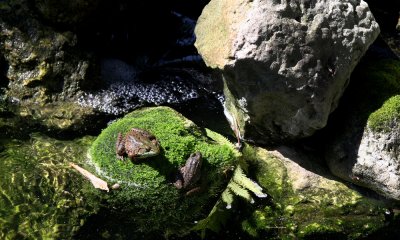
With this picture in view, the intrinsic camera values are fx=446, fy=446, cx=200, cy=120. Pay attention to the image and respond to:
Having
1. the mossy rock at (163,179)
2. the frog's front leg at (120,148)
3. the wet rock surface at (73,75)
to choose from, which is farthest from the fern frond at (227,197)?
the wet rock surface at (73,75)

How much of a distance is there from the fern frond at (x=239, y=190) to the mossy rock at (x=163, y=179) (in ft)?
0.55

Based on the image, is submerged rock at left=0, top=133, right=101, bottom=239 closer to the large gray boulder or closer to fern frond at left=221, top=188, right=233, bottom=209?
fern frond at left=221, top=188, right=233, bottom=209

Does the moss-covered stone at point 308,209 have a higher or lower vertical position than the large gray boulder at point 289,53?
lower

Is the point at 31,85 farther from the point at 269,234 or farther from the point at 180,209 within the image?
the point at 269,234

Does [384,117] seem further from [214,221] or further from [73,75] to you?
[73,75]

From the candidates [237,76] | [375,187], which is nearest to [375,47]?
[375,187]

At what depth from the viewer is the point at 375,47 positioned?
605cm

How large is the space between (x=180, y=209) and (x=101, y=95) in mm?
2390

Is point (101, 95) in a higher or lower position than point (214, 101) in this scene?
lower

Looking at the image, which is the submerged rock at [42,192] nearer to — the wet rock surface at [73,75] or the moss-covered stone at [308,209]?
the wet rock surface at [73,75]

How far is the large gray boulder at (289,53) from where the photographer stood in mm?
4480

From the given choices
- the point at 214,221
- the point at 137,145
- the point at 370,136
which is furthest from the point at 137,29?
the point at 370,136

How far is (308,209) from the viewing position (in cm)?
492

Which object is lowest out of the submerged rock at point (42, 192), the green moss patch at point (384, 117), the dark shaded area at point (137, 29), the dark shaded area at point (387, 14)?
the submerged rock at point (42, 192)
